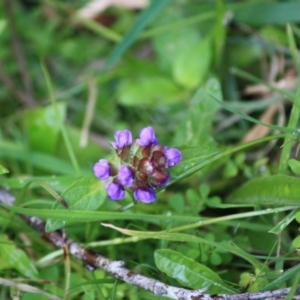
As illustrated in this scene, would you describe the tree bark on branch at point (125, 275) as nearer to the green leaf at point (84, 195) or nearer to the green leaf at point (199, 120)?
the green leaf at point (84, 195)

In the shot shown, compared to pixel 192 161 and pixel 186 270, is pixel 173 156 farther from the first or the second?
pixel 186 270

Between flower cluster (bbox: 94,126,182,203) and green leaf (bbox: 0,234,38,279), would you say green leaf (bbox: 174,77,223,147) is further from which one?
green leaf (bbox: 0,234,38,279)

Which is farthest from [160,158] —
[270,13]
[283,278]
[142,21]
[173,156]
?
[270,13]

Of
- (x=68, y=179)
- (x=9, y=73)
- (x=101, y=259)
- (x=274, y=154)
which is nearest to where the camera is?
(x=101, y=259)

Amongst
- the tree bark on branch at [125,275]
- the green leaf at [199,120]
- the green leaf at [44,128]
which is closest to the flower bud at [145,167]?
the tree bark on branch at [125,275]

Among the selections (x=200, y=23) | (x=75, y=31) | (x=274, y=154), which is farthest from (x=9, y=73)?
(x=274, y=154)

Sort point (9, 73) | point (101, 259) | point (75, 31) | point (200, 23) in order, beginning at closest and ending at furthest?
point (101, 259), point (200, 23), point (9, 73), point (75, 31)

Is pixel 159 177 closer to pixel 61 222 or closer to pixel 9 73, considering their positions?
pixel 61 222
